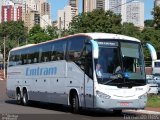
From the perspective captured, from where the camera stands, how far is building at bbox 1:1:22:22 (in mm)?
102662

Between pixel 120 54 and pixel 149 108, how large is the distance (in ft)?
17.0

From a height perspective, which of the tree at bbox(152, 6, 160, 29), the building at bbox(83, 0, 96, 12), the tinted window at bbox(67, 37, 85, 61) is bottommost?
the tinted window at bbox(67, 37, 85, 61)

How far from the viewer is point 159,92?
3136 centimetres

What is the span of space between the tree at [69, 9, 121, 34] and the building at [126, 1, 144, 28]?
32.9 meters

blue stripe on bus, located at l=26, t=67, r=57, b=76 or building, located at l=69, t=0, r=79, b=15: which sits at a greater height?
building, located at l=69, t=0, r=79, b=15

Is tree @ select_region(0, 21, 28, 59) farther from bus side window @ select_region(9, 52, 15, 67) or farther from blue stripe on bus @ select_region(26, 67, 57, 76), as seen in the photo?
blue stripe on bus @ select_region(26, 67, 57, 76)

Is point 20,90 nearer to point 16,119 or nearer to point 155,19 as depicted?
point 16,119

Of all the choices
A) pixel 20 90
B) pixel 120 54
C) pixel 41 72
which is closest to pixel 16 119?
pixel 120 54

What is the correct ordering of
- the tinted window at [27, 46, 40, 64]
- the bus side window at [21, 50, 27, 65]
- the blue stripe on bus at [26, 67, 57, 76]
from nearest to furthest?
the blue stripe on bus at [26, 67, 57, 76] < the tinted window at [27, 46, 40, 64] < the bus side window at [21, 50, 27, 65]

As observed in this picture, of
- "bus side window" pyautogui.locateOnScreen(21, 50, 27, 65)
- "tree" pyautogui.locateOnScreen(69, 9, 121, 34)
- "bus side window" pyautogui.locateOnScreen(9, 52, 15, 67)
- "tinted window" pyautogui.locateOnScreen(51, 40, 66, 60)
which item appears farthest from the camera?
"tree" pyautogui.locateOnScreen(69, 9, 121, 34)

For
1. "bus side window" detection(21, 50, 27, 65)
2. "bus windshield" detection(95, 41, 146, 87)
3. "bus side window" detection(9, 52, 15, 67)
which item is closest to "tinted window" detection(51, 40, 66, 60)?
"bus windshield" detection(95, 41, 146, 87)

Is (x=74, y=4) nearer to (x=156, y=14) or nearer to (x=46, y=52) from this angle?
(x=156, y=14)

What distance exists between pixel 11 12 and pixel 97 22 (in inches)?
1811

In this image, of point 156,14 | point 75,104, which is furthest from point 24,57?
point 156,14
